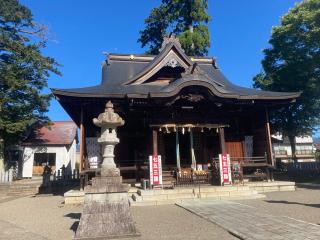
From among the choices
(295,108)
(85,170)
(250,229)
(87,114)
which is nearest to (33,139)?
(87,114)

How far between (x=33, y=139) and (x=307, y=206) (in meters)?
24.8

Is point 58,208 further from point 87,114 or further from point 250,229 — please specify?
point 250,229

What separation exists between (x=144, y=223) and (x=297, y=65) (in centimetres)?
1870

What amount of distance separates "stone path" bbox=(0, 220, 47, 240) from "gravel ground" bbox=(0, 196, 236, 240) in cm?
9

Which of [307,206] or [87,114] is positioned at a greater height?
[87,114]

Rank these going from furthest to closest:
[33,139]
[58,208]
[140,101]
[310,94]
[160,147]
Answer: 1. [33,139]
2. [310,94]
3. [160,147]
4. [140,101]
5. [58,208]

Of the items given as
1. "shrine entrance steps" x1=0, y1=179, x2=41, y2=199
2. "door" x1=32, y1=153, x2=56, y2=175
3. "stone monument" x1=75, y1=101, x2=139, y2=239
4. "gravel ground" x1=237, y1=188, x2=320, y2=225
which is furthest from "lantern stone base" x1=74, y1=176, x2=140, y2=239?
"door" x1=32, y1=153, x2=56, y2=175

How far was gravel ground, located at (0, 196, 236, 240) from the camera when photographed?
6.58 meters

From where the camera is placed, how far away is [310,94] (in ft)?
71.1

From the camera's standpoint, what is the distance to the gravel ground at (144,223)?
6.58 metres

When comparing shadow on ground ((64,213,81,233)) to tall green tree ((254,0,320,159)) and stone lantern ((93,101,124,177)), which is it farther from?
tall green tree ((254,0,320,159))

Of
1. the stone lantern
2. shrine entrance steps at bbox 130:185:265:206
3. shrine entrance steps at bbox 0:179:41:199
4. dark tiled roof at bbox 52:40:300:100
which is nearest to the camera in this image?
the stone lantern

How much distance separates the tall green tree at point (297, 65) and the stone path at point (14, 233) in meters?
20.2

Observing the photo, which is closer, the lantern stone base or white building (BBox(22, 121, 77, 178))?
the lantern stone base
